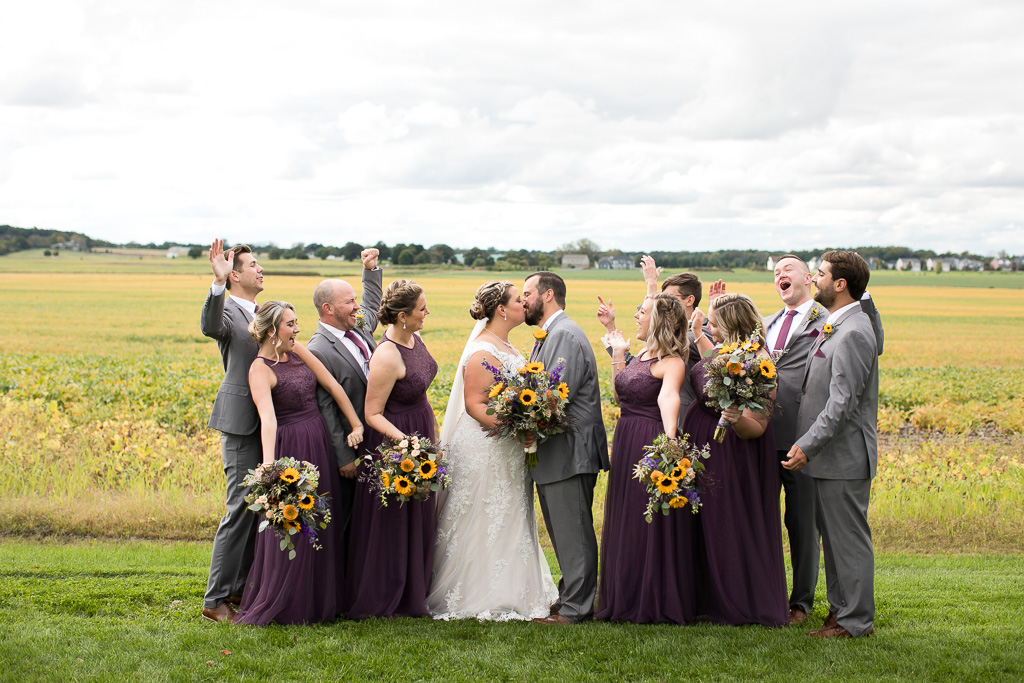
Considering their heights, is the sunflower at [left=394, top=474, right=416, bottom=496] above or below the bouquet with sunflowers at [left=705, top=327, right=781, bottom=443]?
below

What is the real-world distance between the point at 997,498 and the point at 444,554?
687 cm

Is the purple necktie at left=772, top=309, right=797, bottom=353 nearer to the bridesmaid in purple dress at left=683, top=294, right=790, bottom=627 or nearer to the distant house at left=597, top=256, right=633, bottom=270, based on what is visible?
the bridesmaid in purple dress at left=683, top=294, right=790, bottom=627

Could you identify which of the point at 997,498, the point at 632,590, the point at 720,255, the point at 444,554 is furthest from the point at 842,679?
the point at 720,255

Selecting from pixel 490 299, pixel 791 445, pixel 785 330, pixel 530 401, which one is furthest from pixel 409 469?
pixel 785 330

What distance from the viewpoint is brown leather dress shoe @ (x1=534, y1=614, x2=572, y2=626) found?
20.0ft

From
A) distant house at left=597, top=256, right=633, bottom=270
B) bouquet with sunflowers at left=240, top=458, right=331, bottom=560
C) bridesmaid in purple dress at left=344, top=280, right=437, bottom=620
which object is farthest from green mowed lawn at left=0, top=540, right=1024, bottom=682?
distant house at left=597, top=256, right=633, bottom=270

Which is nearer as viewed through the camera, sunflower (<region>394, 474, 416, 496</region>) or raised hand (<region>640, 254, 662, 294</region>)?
sunflower (<region>394, 474, 416, 496</region>)

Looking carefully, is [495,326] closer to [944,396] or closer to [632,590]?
[632,590]

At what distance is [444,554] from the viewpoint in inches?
258

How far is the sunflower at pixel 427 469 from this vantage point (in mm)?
5902

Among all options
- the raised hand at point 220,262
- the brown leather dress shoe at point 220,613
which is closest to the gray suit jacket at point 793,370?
the raised hand at point 220,262

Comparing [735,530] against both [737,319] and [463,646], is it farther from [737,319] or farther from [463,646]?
[463,646]

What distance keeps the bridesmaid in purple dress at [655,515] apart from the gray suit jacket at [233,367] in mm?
2909

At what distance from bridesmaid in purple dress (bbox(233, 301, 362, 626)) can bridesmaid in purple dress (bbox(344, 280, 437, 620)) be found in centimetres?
17
